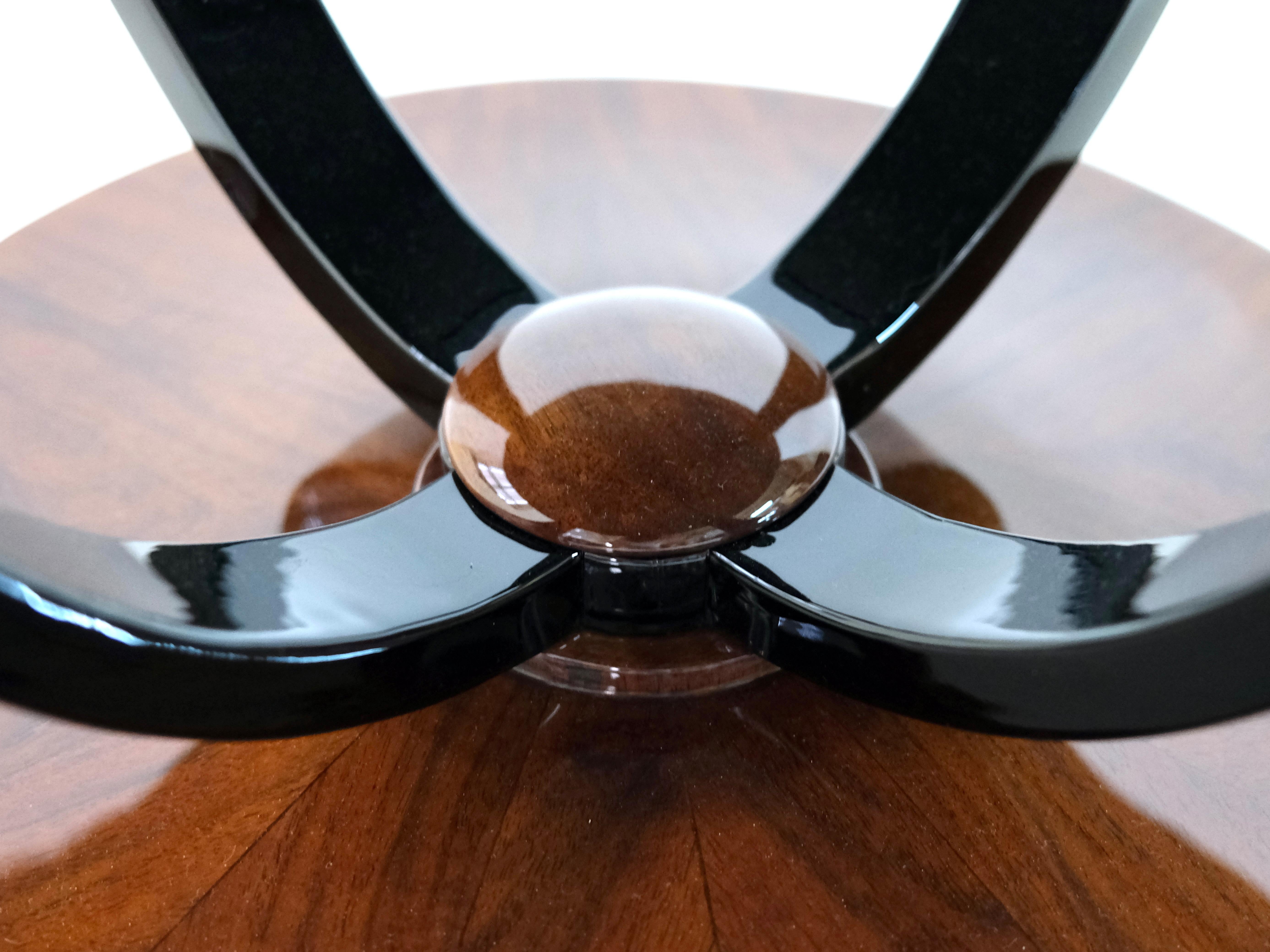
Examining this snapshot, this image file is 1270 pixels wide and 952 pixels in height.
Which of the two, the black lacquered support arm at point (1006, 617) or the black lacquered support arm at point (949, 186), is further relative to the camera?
the black lacquered support arm at point (949, 186)

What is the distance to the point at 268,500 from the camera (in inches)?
19.8

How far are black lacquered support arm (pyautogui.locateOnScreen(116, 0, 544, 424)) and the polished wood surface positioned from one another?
51 mm

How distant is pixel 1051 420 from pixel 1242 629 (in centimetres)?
26

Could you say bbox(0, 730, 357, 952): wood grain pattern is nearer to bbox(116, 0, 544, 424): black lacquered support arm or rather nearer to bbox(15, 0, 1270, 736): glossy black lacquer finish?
bbox(15, 0, 1270, 736): glossy black lacquer finish

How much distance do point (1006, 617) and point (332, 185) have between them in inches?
14.3

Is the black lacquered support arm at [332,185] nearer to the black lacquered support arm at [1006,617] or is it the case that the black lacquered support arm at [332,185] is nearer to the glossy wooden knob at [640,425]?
the glossy wooden knob at [640,425]

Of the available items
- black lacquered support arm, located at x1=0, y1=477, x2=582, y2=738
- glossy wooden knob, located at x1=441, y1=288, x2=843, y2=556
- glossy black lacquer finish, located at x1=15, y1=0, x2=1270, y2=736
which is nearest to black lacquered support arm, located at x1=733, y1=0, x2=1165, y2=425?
glossy black lacquer finish, located at x1=15, y1=0, x2=1270, y2=736

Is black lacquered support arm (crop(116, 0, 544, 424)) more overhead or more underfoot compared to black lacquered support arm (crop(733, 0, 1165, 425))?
more overhead

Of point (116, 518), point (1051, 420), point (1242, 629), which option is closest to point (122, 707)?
point (116, 518)

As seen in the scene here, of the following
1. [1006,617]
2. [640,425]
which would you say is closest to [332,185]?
[640,425]

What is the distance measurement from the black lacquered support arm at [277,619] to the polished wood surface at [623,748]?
0.18 feet

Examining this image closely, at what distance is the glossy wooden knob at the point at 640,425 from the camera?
39 cm

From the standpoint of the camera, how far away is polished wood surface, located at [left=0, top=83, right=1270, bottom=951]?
363 millimetres

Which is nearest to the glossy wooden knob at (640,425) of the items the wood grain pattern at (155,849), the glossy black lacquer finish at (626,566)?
the glossy black lacquer finish at (626,566)
